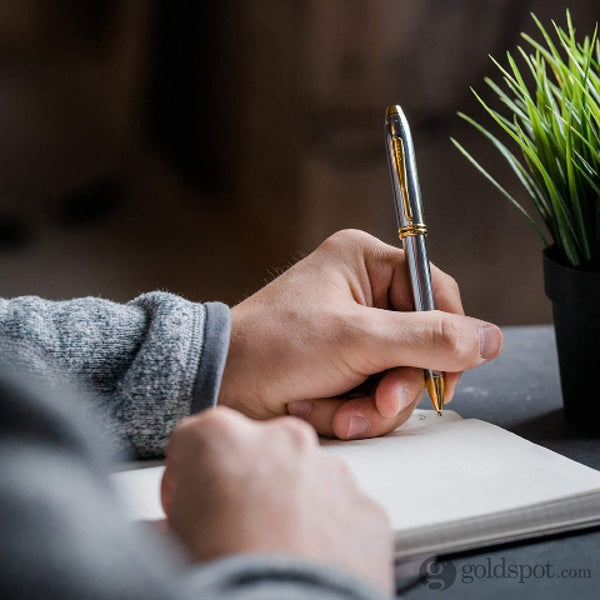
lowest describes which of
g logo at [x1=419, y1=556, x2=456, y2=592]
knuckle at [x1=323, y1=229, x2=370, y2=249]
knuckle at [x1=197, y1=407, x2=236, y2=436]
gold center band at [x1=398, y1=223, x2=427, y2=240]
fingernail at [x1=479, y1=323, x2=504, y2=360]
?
g logo at [x1=419, y1=556, x2=456, y2=592]

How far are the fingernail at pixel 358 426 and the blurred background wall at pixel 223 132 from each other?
29.9 inches

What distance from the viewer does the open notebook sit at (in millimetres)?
398

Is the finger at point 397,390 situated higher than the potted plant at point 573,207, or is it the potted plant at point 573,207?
the potted plant at point 573,207

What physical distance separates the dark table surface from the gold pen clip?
165 millimetres

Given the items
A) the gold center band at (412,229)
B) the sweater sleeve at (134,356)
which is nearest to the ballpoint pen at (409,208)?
the gold center band at (412,229)

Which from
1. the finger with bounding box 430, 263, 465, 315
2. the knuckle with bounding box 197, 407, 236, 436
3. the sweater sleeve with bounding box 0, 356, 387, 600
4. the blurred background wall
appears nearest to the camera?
the sweater sleeve with bounding box 0, 356, 387, 600

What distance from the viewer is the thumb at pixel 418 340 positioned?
547 millimetres

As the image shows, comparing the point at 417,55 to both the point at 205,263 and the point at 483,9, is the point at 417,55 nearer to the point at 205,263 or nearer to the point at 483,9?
the point at 483,9

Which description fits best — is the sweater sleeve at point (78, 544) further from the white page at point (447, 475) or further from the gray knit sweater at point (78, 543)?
the white page at point (447, 475)

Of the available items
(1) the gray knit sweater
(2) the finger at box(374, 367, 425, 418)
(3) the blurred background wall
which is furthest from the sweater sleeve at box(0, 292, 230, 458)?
(3) the blurred background wall

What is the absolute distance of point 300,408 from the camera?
585mm

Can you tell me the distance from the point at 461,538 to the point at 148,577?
21 cm

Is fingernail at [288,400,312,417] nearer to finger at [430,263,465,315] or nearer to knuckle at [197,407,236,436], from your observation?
finger at [430,263,465,315]

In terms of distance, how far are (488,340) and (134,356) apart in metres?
0.24
